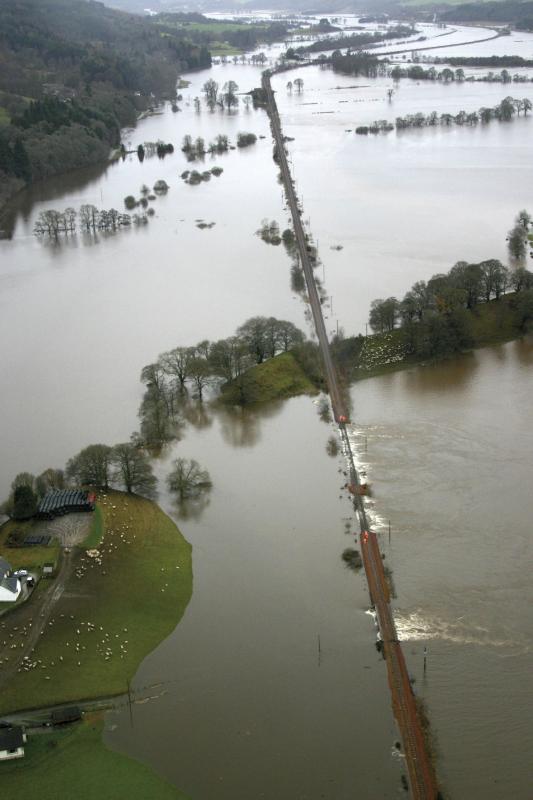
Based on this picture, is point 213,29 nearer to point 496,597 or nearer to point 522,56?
point 522,56

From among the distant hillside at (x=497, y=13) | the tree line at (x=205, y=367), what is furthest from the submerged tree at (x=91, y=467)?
the distant hillside at (x=497, y=13)

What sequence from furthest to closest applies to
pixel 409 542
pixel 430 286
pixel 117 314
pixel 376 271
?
pixel 376 271
pixel 117 314
pixel 430 286
pixel 409 542

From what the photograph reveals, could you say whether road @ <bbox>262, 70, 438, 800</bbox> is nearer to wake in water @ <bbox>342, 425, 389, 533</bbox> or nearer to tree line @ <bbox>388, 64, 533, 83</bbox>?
wake in water @ <bbox>342, 425, 389, 533</bbox>

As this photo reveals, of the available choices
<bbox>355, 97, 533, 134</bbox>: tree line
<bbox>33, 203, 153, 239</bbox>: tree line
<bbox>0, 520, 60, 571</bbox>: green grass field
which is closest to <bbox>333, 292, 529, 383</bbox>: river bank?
<bbox>0, 520, 60, 571</bbox>: green grass field

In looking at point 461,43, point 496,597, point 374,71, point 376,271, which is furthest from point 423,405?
point 461,43

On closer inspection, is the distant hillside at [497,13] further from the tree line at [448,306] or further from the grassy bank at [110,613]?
the grassy bank at [110,613]

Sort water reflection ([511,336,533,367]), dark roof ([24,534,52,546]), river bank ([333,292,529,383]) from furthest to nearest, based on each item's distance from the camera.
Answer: water reflection ([511,336,533,367]) → river bank ([333,292,529,383]) → dark roof ([24,534,52,546])
